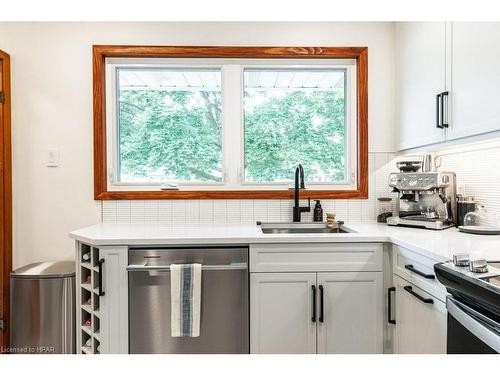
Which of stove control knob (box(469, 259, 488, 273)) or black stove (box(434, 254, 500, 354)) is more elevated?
stove control knob (box(469, 259, 488, 273))

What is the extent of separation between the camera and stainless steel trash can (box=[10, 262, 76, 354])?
6.42 feet

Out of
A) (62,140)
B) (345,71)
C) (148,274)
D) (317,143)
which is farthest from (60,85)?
(345,71)

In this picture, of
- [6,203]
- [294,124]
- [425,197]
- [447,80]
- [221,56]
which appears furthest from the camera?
[294,124]

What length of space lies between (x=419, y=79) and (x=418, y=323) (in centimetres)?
137

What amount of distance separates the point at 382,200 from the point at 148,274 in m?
1.61

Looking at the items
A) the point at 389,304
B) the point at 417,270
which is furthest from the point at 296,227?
the point at 417,270

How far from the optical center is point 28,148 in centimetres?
232

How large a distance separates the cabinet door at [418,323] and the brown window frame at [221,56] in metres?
0.89

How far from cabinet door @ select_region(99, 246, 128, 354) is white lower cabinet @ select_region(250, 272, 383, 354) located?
66 cm

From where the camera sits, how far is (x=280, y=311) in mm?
1773

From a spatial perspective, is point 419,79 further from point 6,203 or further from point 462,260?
point 6,203

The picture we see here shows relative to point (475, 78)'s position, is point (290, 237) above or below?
below

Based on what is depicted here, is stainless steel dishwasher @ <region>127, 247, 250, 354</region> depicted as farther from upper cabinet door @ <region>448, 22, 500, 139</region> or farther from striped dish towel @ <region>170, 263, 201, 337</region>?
upper cabinet door @ <region>448, 22, 500, 139</region>

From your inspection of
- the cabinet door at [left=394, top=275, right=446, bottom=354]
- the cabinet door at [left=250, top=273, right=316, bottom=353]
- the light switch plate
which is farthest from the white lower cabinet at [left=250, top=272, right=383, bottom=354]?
the light switch plate
